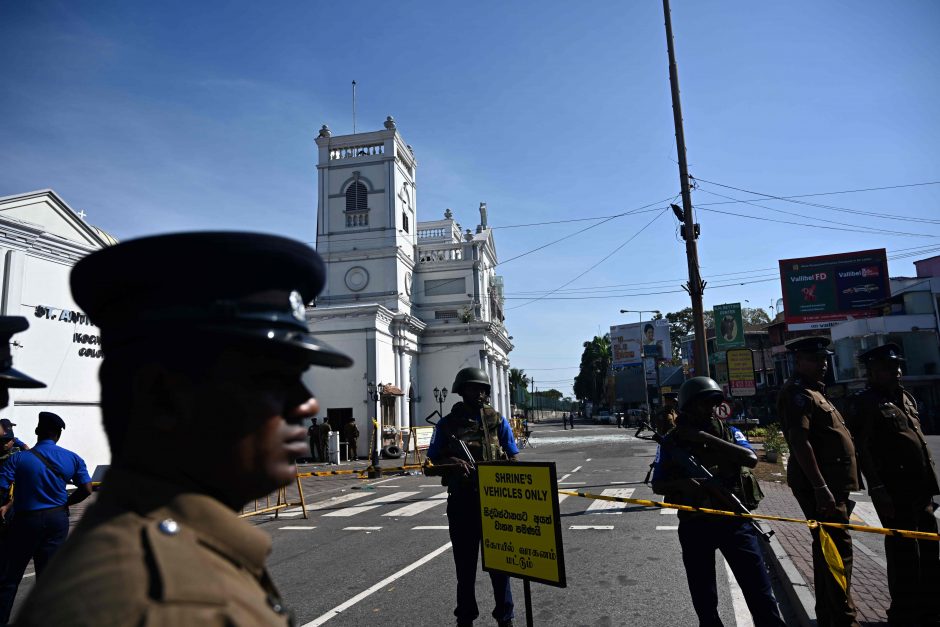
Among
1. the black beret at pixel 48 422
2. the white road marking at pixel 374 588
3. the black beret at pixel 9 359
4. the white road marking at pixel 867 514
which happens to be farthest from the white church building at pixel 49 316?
the white road marking at pixel 867 514

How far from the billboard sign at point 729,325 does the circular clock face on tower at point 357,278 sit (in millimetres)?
23378

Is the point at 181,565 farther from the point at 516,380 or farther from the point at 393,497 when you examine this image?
the point at 516,380

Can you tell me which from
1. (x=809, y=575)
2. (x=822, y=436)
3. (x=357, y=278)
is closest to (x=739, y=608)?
(x=809, y=575)

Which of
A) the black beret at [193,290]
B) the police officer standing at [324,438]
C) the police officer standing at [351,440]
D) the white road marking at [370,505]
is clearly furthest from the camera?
the police officer standing at [351,440]

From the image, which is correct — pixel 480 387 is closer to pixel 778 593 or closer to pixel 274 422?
pixel 778 593

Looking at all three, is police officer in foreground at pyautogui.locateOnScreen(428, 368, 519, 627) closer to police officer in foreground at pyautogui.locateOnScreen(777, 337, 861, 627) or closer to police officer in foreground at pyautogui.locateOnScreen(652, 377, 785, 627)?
police officer in foreground at pyautogui.locateOnScreen(652, 377, 785, 627)

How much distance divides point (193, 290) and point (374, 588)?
20.0 ft

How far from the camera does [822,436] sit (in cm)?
483

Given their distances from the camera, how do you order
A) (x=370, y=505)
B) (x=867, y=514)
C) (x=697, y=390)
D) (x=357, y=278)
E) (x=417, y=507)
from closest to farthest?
(x=697, y=390), (x=867, y=514), (x=417, y=507), (x=370, y=505), (x=357, y=278)

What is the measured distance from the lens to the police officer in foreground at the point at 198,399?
1.04m

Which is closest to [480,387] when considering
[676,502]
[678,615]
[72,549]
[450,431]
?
[450,431]

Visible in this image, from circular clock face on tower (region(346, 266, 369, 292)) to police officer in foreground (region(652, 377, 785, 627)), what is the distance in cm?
3737

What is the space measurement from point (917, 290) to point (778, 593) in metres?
45.0

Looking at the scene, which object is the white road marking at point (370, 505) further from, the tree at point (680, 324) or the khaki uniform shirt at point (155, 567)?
the tree at point (680, 324)
